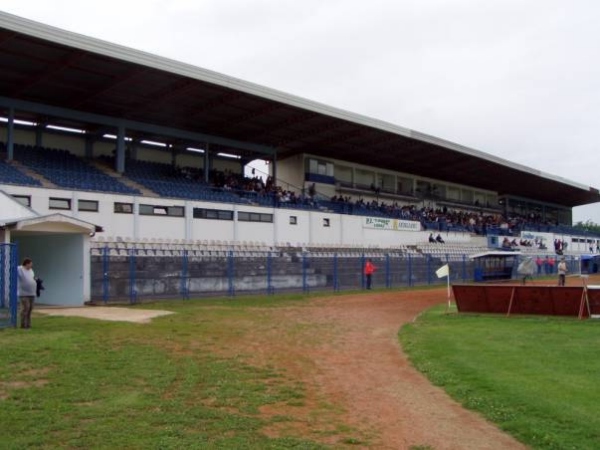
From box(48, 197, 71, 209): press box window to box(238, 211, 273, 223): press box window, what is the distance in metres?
11.1

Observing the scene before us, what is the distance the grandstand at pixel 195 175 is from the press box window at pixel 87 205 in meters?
0.07

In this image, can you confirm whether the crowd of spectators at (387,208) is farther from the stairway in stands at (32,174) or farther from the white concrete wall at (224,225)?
the stairway in stands at (32,174)

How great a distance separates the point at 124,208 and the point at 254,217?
9.29 meters

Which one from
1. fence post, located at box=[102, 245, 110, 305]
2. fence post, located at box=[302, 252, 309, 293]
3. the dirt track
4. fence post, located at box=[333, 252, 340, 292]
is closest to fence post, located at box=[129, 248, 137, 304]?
fence post, located at box=[102, 245, 110, 305]

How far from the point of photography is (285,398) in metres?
9.01

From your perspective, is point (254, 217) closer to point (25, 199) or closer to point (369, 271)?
point (369, 271)

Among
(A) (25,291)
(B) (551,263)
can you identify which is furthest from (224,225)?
(B) (551,263)

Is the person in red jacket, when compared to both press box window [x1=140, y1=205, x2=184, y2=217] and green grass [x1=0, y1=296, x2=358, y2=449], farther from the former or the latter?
green grass [x1=0, y1=296, x2=358, y2=449]

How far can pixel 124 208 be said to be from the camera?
3181cm

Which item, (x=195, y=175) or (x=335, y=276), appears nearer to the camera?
(x=335, y=276)

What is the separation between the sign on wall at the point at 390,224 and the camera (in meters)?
48.6

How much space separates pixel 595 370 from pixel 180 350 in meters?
7.87

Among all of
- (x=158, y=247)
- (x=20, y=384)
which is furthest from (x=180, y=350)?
(x=158, y=247)

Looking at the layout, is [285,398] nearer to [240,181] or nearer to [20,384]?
[20,384]
